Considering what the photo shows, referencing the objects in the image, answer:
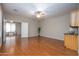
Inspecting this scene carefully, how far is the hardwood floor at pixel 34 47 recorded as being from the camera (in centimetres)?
326

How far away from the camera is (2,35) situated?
3.21m

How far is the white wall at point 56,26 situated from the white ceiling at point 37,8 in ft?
0.71

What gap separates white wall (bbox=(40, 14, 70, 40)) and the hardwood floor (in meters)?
0.20

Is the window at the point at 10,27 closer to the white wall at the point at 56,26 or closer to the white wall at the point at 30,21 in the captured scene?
the white wall at the point at 30,21

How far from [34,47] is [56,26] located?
3.64 ft

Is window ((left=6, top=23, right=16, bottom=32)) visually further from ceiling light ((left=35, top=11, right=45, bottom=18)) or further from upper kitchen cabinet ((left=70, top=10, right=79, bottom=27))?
upper kitchen cabinet ((left=70, top=10, right=79, bottom=27))

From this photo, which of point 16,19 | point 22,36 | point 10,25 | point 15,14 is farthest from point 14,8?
point 22,36

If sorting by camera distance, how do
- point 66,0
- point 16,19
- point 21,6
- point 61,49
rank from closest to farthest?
point 66,0 < point 21,6 < point 16,19 < point 61,49

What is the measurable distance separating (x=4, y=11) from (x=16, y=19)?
1.50ft

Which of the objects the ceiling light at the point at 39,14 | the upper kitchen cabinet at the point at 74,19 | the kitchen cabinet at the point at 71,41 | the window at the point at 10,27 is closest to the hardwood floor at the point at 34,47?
the kitchen cabinet at the point at 71,41

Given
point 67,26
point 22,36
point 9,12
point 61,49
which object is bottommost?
point 61,49

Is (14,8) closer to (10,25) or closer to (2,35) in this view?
(10,25)

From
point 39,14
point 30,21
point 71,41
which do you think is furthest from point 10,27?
point 71,41

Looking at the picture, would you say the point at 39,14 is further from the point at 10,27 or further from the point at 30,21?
the point at 10,27
